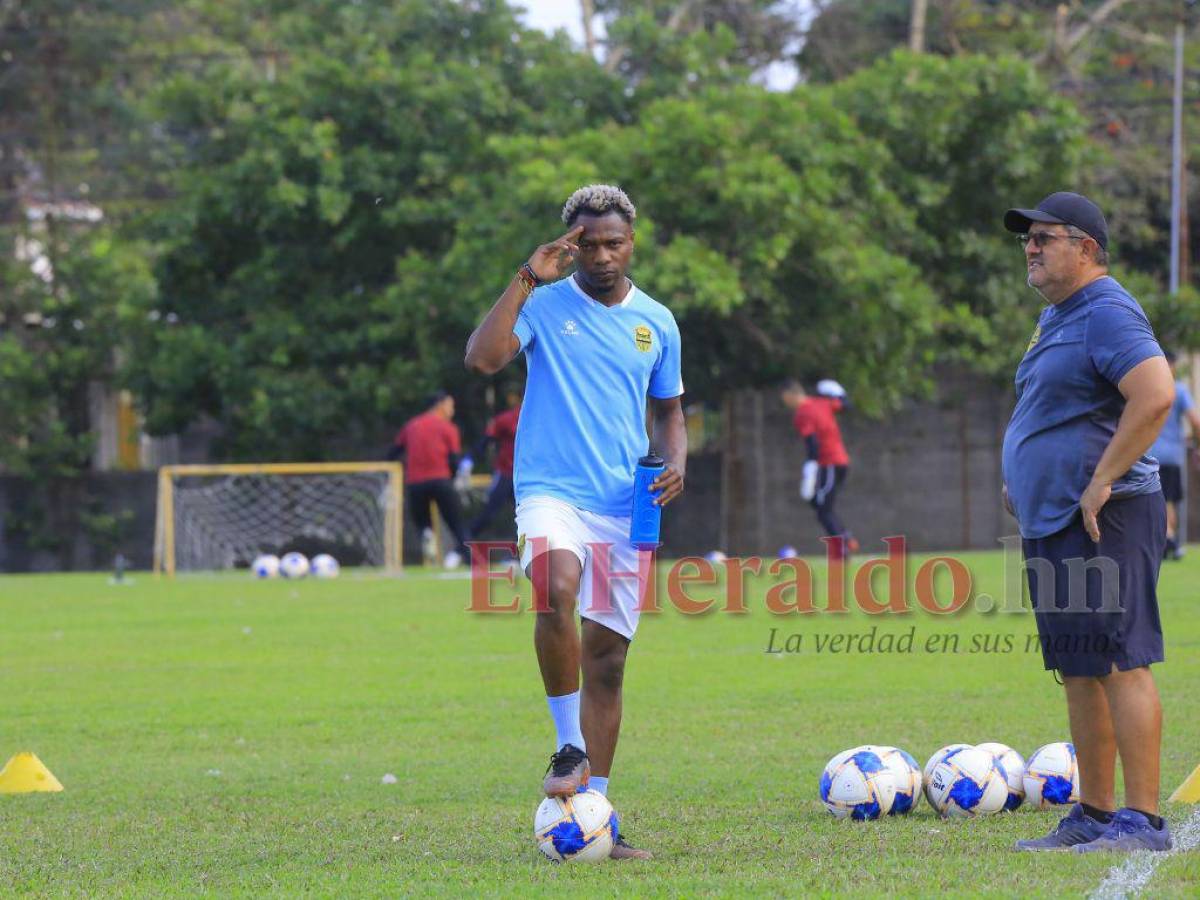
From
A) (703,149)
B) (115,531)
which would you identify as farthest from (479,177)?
(115,531)

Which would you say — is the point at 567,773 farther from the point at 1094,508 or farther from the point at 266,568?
the point at 266,568

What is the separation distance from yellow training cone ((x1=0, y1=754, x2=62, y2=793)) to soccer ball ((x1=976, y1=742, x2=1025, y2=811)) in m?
4.08

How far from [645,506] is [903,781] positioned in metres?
A: 1.57

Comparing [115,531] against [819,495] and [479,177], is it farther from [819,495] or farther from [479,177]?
[819,495]

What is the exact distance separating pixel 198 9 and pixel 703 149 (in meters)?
14.4

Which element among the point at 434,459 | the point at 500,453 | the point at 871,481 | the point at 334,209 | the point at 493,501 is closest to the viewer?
the point at 500,453

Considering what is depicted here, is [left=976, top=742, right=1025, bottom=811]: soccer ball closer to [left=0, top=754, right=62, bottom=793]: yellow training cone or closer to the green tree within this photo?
[left=0, top=754, right=62, bottom=793]: yellow training cone

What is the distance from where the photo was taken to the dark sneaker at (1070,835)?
6.09m

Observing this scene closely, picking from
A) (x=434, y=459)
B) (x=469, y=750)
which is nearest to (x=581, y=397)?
(x=469, y=750)

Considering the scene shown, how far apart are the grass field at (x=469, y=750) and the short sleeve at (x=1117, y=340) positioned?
162 centimetres

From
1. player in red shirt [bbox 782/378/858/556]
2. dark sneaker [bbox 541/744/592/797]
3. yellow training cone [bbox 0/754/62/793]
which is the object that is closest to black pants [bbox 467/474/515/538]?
player in red shirt [bbox 782/378/858/556]

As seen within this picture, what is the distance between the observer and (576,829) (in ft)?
20.1

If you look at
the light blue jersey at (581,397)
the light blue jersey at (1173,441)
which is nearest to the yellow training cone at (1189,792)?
the light blue jersey at (581,397)

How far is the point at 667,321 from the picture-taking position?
22.3ft
